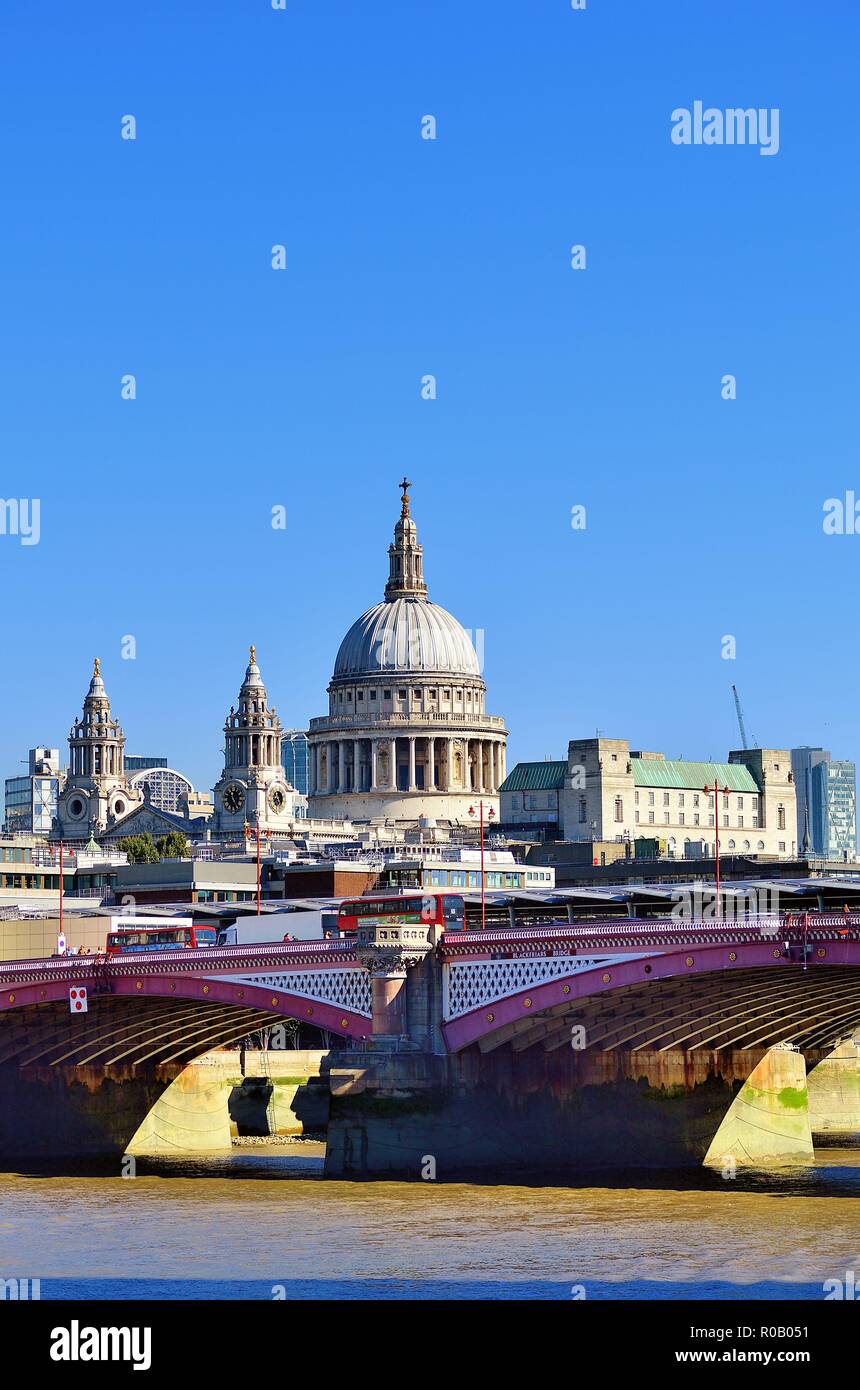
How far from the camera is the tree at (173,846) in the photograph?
17962 centimetres

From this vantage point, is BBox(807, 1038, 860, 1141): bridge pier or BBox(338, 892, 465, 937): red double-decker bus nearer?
BBox(338, 892, 465, 937): red double-decker bus

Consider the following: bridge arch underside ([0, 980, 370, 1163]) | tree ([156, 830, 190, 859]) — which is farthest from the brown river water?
tree ([156, 830, 190, 859])

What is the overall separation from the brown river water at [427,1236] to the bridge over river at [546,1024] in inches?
100

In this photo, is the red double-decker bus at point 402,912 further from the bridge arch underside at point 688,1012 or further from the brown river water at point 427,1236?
the brown river water at point 427,1236

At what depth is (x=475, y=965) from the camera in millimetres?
70062

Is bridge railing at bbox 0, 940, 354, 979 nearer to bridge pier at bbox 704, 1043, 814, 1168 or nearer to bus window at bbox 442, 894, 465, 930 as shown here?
bus window at bbox 442, 894, 465, 930

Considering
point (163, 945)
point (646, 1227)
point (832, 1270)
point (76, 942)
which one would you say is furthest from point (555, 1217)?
point (76, 942)

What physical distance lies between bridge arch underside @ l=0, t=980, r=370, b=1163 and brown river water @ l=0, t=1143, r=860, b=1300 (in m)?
8.20

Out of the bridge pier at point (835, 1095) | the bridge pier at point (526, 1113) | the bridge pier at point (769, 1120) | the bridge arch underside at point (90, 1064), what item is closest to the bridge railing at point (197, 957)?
the bridge arch underside at point (90, 1064)

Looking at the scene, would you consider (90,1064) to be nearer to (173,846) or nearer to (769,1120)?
(769,1120)

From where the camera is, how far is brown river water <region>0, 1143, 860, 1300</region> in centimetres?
4738

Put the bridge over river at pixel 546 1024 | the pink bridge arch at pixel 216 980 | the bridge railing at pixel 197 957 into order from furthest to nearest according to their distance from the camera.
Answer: the bridge railing at pixel 197 957, the pink bridge arch at pixel 216 980, the bridge over river at pixel 546 1024
